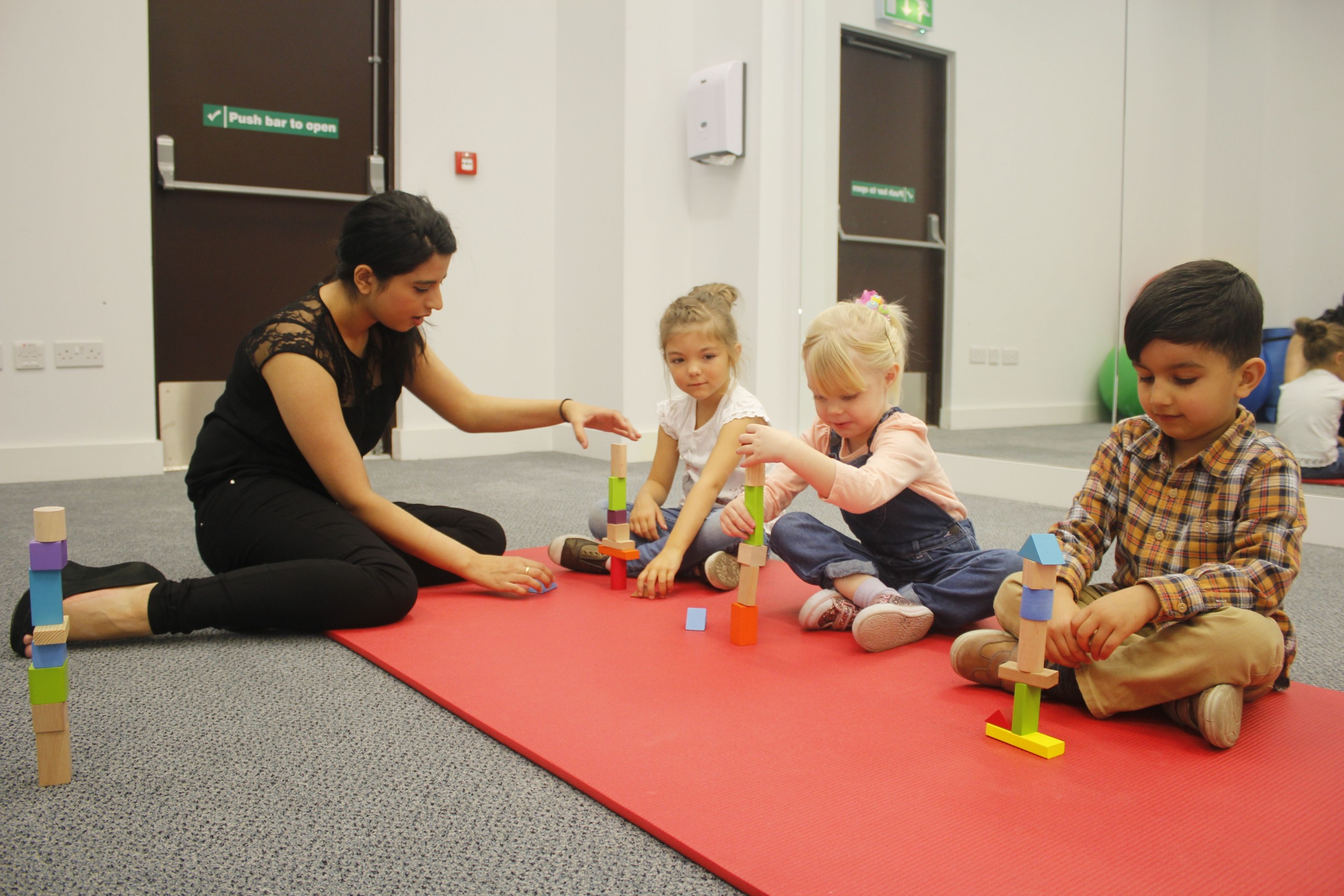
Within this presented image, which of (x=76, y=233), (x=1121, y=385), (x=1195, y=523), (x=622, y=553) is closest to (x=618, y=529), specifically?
(x=622, y=553)

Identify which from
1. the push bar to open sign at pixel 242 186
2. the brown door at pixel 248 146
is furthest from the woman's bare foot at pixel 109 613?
the brown door at pixel 248 146

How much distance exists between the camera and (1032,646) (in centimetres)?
118

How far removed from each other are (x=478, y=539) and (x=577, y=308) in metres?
2.67

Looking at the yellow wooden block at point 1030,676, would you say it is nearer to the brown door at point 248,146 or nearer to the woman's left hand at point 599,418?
the woman's left hand at point 599,418

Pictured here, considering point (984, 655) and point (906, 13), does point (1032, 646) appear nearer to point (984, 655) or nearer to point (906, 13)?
point (984, 655)

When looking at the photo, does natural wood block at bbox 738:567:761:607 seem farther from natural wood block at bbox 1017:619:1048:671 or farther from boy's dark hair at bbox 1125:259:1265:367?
boy's dark hair at bbox 1125:259:1265:367

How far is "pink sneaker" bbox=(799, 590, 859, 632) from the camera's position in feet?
5.68

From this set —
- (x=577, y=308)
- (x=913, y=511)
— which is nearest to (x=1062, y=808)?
(x=913, y=511)

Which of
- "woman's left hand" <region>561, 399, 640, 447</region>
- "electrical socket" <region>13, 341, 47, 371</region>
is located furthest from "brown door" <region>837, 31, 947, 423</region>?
"electrical socket" <region>13, 341, 47, 371</region>

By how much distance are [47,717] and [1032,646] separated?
117 cm

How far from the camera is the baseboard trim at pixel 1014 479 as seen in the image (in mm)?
3398

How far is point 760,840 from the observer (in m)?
0.96

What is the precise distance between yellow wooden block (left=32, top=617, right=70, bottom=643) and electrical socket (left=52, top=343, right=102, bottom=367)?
3172 millimetres

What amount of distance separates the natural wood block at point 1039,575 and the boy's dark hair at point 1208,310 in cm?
38
